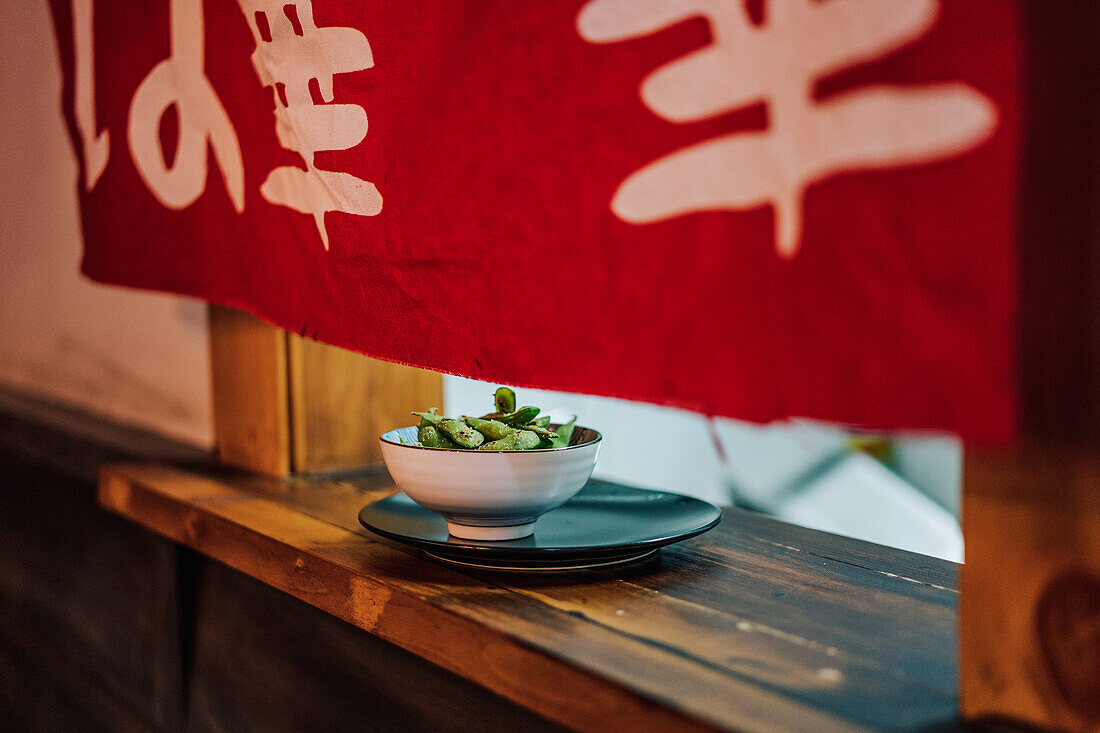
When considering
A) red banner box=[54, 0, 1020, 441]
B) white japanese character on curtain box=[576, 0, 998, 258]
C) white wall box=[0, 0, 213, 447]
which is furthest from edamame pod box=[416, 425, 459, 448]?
white wall box=[0, 0, 213, 447]

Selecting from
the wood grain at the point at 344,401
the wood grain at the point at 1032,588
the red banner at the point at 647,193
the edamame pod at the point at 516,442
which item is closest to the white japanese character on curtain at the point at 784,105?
the red banner at the point at 647,193

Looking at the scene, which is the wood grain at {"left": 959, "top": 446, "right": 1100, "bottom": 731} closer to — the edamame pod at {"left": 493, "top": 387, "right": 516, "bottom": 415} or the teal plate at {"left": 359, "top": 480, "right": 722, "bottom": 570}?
the teal plate at {"left": 359, "top": 480, "right": 722, "bottom": 570}

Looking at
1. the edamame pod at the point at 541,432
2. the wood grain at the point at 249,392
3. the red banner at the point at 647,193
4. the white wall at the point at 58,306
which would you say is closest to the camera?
the red banner at the point at 647,193

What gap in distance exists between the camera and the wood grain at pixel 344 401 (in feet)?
6.39

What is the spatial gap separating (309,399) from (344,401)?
0.07m

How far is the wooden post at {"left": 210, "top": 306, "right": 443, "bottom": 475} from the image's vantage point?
1.94 meters

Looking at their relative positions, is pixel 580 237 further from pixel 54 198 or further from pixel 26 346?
pixel 26 346

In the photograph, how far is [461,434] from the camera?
129 cm

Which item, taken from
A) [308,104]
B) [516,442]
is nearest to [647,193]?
[516,442]

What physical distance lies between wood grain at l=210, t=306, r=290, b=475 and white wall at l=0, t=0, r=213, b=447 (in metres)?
0.22

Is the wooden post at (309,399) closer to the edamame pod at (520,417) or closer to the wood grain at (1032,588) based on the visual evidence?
the edamame pod at (520,417)

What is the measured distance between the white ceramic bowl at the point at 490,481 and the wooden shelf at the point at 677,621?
0.25 ft

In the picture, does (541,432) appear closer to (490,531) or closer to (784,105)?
(490,531)

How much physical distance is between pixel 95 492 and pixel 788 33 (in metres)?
2.29
